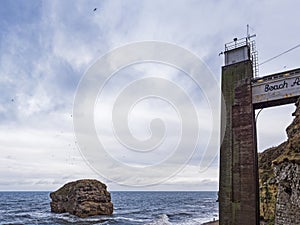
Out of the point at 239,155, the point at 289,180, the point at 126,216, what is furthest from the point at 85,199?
the point at 289,180

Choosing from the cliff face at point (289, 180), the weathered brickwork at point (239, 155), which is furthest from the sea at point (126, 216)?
the cliff face at point (289, 180)

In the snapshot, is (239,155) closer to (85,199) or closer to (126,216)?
(85,199)

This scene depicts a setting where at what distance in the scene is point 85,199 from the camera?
5250 centimetres

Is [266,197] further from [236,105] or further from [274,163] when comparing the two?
[236,105]

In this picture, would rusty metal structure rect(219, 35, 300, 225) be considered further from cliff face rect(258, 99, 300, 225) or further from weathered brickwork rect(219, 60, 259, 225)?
cliff face rect(258, 99, 300, 225)

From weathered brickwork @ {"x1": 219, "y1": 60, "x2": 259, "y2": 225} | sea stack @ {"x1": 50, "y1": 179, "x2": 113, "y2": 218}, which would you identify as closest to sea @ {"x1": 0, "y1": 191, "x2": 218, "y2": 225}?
sea stack @ {"x1": 50, "y1": 179, "x2": 113, "y2": 218}

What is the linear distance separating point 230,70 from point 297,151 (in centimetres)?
540

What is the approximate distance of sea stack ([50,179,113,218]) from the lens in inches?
2014

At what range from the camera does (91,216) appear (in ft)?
165

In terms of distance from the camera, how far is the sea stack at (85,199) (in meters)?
51.2

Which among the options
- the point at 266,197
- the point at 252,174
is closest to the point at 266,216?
the point at 266,197

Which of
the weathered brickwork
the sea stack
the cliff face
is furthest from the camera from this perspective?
the sea stack

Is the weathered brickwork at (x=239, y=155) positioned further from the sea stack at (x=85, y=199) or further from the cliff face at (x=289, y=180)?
the sea stack at (x=85, y=199)

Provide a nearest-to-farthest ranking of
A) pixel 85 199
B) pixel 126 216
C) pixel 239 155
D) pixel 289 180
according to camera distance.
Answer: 1. pixel 289 180
2. pixel 239 155
3. pixel 85 199
4. pixel 126 216
